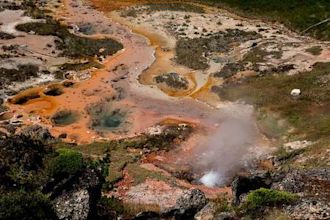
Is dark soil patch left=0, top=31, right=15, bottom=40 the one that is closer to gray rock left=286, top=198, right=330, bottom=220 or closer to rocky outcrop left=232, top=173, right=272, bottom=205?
rocky outcrop left=232, top=173, right=272, bottom=205

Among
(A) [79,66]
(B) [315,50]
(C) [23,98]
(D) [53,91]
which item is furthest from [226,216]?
(B) [315,50]

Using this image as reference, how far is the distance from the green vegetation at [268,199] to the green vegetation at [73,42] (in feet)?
192

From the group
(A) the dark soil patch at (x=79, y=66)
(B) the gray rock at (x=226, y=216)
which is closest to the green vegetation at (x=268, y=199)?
(B) the gray rock at (x=226, y=216)

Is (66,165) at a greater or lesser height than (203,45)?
greater

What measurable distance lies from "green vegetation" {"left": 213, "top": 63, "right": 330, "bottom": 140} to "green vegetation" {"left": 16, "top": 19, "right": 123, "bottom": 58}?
21886 mm

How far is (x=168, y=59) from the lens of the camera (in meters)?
78.7

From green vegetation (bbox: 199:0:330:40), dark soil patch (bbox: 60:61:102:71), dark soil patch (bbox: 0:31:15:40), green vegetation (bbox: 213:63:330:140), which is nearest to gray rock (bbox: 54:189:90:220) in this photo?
green vegetation (bbox: 213:63:330:140)

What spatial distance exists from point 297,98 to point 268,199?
39.2 metres

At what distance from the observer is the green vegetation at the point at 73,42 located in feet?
267

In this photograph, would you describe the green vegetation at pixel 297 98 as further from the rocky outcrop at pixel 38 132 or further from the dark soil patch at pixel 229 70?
the rocky outcrop at pixel 38 132

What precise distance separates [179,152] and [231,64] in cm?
2556

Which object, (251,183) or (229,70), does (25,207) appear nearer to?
(251,183)

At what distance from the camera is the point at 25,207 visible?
2447 centimetres

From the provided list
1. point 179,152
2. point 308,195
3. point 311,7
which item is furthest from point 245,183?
point 311,7
